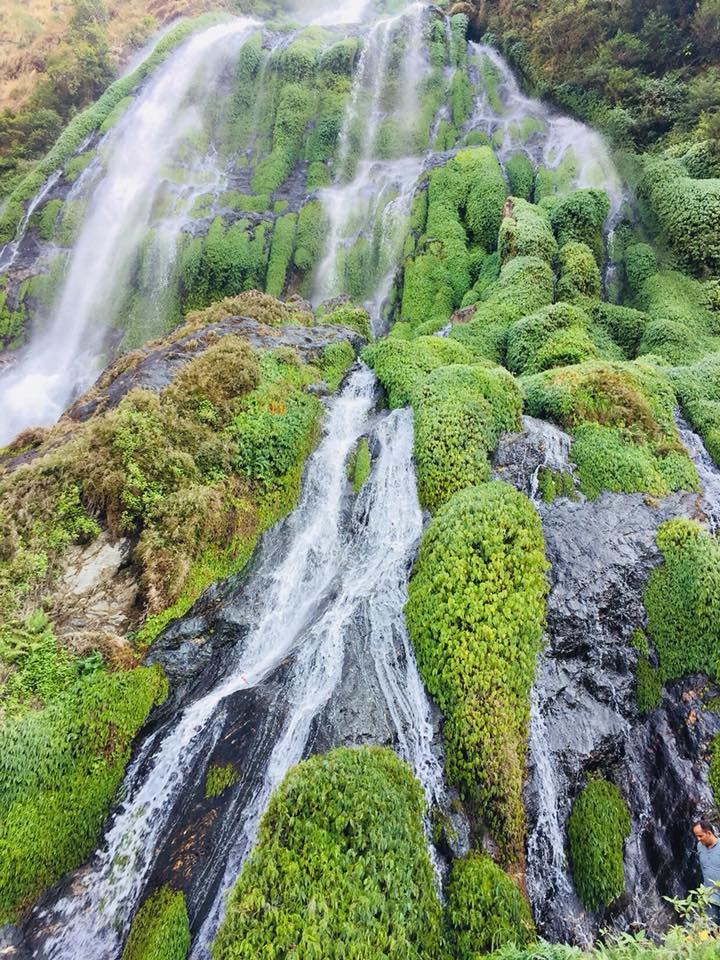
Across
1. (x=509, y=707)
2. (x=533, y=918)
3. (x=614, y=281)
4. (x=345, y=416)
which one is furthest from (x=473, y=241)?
(x=533, y=918)

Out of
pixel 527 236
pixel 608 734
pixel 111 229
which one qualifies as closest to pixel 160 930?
pixel 608 734

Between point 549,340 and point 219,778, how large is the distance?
1761 cm

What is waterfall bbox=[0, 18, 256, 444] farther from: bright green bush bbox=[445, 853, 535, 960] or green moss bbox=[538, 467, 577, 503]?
bright green bush bbox=[445, 853, 535, 960]

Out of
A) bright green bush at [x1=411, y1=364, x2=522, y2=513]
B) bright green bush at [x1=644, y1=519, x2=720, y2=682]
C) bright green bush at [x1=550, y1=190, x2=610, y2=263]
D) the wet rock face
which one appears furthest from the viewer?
bright green bush at [x1=550, y1=190, x2=610, y2=263]

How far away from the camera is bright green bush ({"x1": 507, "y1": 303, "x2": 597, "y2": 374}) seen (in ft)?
60.4

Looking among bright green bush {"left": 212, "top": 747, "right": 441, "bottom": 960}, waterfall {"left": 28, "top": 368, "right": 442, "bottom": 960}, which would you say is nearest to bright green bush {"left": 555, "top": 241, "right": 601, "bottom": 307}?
waterfall {"left": 28, "top": 368, "right": 442, "bottom": 960}

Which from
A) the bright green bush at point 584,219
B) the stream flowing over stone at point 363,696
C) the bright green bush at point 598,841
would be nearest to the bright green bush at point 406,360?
the stream flowing over stone at point 363,696

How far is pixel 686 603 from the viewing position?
979 centimetres

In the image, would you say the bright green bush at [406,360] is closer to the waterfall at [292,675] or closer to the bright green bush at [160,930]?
the waterfall at [292,675]

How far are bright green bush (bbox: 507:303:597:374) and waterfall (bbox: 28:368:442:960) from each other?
25.4ft

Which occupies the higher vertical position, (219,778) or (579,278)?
(579,278)

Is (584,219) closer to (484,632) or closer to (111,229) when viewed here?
(484,632)

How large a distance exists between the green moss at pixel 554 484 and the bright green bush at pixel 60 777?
9182mm

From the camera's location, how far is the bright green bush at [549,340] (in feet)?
60.4
